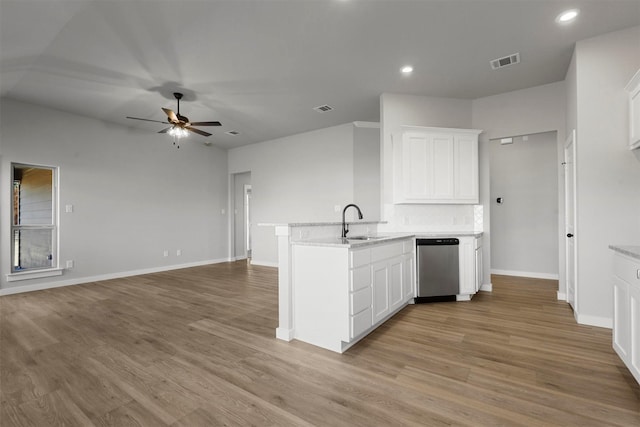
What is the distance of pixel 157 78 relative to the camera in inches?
148

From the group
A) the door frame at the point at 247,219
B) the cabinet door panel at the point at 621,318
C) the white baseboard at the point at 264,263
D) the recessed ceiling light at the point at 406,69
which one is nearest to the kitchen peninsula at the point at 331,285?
the cabinet door panel at the point at 621,318

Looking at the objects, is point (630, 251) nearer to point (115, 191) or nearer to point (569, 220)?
point (569, 220)

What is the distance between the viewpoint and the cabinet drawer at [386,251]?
275 centimetres

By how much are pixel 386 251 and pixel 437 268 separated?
115cm

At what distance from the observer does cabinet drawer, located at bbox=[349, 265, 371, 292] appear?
7.82 ft

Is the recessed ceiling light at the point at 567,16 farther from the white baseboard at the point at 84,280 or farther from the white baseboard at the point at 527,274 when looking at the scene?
the white baseboard at the point at 84,280

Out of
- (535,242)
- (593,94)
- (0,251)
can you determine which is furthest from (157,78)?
(535,242)

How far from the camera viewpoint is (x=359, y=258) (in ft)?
8.11

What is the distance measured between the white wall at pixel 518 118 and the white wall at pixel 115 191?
5.98 m

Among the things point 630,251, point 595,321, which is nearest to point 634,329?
point 630,251

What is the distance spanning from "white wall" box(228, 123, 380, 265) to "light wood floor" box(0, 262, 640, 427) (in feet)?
9.78

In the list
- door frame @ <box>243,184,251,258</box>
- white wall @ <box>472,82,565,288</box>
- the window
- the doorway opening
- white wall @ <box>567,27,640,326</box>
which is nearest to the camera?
white wall @ <box>567,27,640,326</box>

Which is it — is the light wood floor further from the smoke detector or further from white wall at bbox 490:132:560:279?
the smoke detector

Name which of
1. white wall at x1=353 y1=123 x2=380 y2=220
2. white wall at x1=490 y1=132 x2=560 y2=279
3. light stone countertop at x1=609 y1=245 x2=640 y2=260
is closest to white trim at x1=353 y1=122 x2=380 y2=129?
white wall at x1=353 y1=123 x2=380 y2=220
